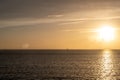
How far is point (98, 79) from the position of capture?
79562 millimetres

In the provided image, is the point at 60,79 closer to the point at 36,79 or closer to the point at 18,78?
the point at 36,79

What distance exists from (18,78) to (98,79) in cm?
2272

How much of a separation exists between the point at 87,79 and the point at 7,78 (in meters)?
22.5

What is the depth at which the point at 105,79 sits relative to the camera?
263 feet

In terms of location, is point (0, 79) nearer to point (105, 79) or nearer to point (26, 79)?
point (26, 79)

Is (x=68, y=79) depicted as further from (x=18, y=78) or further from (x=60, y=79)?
(x=18, y=78)

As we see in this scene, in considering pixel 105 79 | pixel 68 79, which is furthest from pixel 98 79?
pixel 68 79

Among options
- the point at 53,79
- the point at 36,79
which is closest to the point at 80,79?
the point at 53,79

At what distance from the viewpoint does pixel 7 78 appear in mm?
78562

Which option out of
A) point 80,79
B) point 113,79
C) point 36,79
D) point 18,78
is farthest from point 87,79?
point 18,78

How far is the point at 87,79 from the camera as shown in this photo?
258 ft

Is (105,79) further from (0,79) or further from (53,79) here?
(0,79)

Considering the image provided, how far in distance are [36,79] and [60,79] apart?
668 cm

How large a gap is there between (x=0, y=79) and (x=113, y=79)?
31.5m
